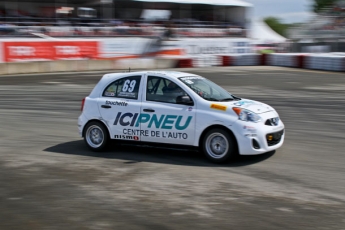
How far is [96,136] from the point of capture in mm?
8727

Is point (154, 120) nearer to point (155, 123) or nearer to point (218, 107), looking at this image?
point (155, 123)

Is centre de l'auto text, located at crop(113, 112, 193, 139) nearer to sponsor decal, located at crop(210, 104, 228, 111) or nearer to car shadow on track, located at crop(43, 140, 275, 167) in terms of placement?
car shadow on track, located at crop(43, 140, 275, 167)

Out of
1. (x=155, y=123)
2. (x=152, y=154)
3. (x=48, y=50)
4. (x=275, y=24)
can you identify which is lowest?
(x=152, y=154)

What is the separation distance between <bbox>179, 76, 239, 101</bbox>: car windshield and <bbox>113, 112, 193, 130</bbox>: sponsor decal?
0.52 metres

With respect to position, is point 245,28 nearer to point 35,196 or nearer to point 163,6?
point 163,6

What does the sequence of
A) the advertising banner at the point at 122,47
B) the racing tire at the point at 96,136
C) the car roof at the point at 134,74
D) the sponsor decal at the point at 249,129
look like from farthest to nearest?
the advertising banner at the point at 122,47
the racing tire at the point at 96,136
the car roof at the point at 134,74
the sponsor decal at the point at 249,129

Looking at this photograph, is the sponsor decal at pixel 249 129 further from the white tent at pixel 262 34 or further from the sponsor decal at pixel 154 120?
the white tent at pixel 262 34

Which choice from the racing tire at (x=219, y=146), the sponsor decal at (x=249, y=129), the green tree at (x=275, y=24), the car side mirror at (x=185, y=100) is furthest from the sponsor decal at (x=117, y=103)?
the green tree at (x=275, y=24)

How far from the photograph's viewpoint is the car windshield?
7.91 meters

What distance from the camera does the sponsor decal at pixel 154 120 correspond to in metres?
7.78

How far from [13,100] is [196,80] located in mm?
10061

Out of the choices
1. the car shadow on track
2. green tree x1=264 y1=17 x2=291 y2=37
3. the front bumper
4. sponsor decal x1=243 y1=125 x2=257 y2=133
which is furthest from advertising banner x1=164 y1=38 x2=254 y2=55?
green tree x1=264 y1=17 x2=291 y2=37

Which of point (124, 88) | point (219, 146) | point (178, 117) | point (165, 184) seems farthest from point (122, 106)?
point (165, 184)

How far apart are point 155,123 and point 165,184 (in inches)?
66.6
